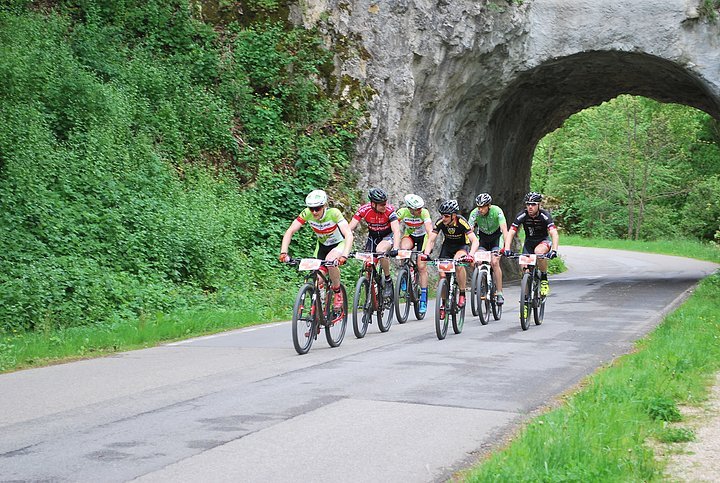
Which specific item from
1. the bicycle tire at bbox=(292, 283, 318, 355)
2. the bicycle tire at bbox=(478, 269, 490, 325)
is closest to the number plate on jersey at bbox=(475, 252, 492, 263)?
the bicycle tire at bbox=(478, 269, 490, 325)

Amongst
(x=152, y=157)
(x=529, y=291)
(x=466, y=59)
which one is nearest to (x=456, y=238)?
(x=529, y=291)

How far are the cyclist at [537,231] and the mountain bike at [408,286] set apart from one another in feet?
5.27

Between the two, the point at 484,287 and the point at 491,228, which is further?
the point at 491,228

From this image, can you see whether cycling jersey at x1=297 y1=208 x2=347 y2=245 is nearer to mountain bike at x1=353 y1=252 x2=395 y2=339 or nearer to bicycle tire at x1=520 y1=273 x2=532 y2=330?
mountain bike at x1=353 y1=252 x2=395 y2=339

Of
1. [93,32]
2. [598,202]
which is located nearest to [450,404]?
[93,32]

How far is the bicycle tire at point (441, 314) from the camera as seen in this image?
480 inches

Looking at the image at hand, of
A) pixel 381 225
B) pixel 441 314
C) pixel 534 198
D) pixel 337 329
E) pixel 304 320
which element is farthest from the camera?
pixel 381 225

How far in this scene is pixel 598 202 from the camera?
203 ft

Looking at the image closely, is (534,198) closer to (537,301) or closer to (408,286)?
(537,301)

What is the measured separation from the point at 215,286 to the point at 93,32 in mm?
7751

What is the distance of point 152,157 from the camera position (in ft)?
59.2

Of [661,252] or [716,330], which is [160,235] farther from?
[661,252]

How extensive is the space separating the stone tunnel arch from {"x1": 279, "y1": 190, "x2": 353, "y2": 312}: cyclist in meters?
16.1

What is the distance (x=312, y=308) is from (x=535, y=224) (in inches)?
200
